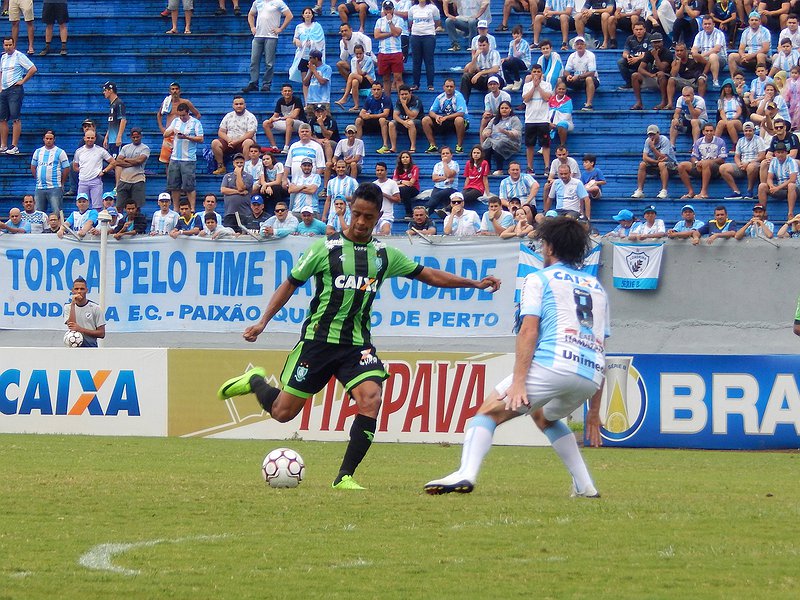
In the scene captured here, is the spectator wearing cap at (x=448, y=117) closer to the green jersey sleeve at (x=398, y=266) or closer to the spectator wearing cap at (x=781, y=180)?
the spectator wearing cap at (x=781, y=180)

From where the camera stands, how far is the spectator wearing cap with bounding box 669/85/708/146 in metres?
23.0

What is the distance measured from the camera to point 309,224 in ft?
70.6

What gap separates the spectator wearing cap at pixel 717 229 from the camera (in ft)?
Result: 65.3

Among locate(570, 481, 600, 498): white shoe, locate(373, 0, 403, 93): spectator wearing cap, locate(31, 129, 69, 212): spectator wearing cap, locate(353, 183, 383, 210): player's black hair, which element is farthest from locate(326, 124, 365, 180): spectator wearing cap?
locate(570, 481, 600, 498): white shoe

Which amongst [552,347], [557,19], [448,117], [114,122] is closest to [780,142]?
[448,117]

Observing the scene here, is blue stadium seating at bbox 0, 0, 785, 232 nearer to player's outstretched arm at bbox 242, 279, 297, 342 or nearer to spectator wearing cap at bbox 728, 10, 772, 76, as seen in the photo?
spectator wearing cap at bbox 728, 10, 772, 76

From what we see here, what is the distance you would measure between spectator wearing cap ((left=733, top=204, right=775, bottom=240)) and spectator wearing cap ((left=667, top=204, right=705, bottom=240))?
67 cm

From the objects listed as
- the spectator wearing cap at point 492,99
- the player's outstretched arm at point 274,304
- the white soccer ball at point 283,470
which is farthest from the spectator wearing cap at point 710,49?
the white soccer ball at point 283,470

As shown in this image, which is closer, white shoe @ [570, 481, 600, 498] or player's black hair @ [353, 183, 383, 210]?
white shoe @ [570, 481, 600, 498]

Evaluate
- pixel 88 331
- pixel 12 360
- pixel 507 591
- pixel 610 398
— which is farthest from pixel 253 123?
pixel 507 591

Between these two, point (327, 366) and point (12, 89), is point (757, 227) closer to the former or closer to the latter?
point (327, 366)

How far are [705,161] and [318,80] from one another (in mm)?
7458

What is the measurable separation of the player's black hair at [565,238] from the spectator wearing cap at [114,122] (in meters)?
18.2

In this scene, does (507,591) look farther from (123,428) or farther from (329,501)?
(123,428)
